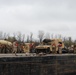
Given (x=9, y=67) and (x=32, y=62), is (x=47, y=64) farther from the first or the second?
(x=9, y=67)

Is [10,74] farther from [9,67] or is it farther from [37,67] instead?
[37,67]

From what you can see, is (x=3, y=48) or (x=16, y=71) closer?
(x=16, y=71)

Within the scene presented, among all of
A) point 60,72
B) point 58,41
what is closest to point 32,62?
point 60,72

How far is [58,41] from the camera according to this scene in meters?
35.1

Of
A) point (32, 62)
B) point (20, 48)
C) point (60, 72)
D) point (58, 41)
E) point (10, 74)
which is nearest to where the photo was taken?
point (10, 74)

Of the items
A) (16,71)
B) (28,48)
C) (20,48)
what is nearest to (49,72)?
(16,71)

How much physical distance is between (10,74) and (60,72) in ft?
19.5

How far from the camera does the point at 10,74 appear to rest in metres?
20.0

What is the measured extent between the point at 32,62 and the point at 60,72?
3.84m

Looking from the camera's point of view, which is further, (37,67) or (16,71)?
(37,67)

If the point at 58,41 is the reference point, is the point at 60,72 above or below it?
below

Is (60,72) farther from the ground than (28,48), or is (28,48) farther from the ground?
(28,48)

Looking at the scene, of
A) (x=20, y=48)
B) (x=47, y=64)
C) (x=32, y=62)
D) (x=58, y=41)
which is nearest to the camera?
(x=32, y=62)

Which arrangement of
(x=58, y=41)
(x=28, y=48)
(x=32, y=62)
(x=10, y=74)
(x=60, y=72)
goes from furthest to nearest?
(x=58, y=41) → (x=28, y=48) → (x=60, y=72) → (x=32, y=62) → (x=10, y=74)
